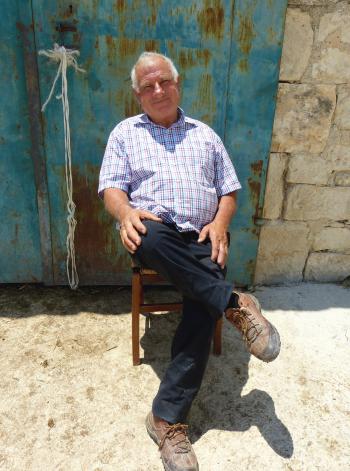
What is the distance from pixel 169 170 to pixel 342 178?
1358 millimetres

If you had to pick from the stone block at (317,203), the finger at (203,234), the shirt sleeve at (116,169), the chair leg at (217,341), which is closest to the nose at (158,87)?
the shirt sleeve at (116,169)

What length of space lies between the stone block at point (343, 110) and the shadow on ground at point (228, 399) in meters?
1.51

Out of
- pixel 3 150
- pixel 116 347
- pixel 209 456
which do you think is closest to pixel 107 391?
pixel 116 347

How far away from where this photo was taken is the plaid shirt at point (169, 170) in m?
2.10

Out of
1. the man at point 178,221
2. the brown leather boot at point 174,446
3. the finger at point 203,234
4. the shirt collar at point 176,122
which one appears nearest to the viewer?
the brown leather boot at point 174,446

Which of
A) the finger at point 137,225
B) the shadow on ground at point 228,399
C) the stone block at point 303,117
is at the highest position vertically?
the stone block at point 303,117

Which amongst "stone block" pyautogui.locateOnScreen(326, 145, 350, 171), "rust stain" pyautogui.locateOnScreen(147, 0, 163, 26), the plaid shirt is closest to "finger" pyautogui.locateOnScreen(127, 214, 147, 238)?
the plaid shirt

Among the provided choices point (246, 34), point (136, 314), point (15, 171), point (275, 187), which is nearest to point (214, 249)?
point (136, 314)

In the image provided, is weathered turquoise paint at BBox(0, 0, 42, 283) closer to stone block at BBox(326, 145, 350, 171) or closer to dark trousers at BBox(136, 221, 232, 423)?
dark trousers at BBox(136, 221, 232, 423)

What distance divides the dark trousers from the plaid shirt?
0.76 feet

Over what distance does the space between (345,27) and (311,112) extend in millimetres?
509

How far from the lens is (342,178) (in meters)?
2.82

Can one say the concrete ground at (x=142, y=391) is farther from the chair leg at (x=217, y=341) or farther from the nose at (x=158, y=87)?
the nose at (x=158, y=87)

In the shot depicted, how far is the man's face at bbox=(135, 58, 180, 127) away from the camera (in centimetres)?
211
